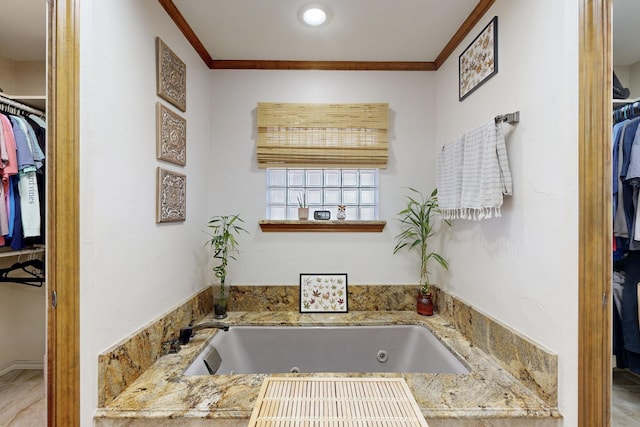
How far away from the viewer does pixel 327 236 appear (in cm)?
219

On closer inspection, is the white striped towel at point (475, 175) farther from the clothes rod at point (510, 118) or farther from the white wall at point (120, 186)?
the white wall at point (120, 186)

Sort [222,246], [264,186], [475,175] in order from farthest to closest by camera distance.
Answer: [264,186] < [222,246] < [475,175]

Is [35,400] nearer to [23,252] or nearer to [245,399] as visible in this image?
[23,252]

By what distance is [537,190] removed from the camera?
116cm

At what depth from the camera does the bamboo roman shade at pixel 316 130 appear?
2123mm

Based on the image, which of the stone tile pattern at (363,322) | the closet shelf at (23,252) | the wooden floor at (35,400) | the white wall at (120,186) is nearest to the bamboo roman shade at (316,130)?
the white wall at (120,186)

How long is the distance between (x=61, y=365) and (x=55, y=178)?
61 cm

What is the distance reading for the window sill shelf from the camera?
214 cm

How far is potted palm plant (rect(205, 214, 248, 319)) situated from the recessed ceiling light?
1.24 meters

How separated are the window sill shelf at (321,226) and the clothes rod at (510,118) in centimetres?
99

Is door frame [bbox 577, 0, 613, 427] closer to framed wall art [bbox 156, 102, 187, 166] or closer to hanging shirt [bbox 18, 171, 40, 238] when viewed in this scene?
framed wall art [bbox 156, 102, 187, 166]

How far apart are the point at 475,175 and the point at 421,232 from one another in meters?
0.70

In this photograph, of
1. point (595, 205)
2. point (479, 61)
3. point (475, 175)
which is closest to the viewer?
point (595, 205)

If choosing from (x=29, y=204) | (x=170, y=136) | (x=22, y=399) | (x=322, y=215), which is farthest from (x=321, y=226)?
(x=22, y=399)
